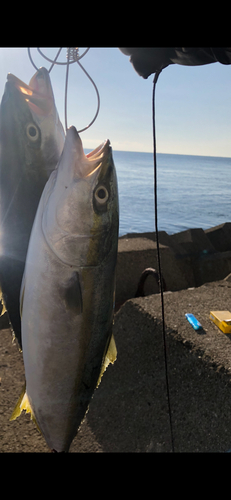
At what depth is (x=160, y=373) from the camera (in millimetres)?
3451

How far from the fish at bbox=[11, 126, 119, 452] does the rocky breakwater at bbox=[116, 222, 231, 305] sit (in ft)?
14.0

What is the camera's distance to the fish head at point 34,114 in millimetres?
1377

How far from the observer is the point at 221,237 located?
10930 millimetres

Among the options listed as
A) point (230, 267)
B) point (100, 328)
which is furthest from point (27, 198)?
point (230, 267)

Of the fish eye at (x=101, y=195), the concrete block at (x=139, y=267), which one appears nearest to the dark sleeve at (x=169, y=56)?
the fish eye at (x=101, y=195)

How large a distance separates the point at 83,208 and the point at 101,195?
104 millimetres

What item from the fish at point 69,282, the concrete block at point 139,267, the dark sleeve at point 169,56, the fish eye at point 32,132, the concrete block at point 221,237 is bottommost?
the concrete block at point 221,237

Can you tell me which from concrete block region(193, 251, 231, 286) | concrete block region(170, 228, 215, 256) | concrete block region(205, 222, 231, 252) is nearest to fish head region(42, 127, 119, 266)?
concrete block region(193, 251, 231, 286)

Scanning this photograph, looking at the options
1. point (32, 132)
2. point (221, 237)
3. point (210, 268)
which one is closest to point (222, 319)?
point (32, 132)

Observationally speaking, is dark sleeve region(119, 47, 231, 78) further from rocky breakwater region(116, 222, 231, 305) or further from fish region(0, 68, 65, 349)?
rocky breakwater region(116, 222, 231, 305)

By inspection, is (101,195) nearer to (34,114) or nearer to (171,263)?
(34,114)

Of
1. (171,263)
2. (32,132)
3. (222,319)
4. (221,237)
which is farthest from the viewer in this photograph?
(221,237)

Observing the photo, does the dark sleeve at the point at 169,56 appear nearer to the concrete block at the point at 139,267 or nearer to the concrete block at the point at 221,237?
the concrete block at the point at 139,267

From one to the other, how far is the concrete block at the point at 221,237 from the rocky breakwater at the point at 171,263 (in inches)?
48.3
